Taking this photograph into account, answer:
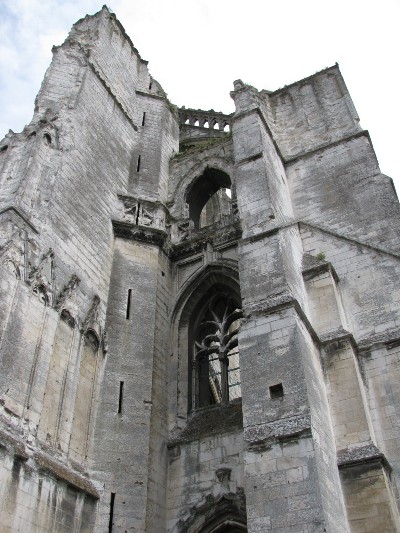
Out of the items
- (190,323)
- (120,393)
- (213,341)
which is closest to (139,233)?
(190,323)

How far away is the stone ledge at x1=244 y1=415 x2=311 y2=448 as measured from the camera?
21.8 feet

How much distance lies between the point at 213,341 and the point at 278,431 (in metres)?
4.26

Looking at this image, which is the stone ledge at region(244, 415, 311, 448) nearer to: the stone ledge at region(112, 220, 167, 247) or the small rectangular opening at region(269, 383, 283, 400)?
the small rectangular opening at region(269, 383, 283, 400)

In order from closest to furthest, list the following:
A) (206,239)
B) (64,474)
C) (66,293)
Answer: (64,474) → (66,293) → (206,239)

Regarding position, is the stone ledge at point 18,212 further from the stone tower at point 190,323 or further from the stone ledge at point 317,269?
the stone ledge at point 317,269

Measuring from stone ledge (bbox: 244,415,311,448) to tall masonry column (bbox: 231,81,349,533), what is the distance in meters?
0.01

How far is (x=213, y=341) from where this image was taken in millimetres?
10938

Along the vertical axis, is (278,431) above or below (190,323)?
below

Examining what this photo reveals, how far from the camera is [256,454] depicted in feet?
22.2

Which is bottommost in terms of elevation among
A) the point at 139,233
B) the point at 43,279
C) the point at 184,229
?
the point at 43,279

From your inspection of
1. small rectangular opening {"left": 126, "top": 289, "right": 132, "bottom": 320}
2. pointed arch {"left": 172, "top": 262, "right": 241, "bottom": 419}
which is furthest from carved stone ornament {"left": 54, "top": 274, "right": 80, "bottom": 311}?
pointed arch {"left": 172, "top": 262, "right": 241, "bottom": 419}

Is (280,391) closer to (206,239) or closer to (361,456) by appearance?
(361,456)

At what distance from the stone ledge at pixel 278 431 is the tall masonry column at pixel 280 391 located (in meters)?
0.01

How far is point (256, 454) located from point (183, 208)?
7032mm
